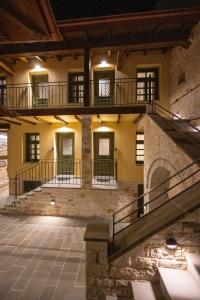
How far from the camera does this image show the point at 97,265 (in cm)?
356

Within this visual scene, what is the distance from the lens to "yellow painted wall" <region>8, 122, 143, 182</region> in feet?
32.9

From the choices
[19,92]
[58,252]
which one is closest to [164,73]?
[19,92]

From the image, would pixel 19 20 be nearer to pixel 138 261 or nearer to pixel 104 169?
pixel 138 261

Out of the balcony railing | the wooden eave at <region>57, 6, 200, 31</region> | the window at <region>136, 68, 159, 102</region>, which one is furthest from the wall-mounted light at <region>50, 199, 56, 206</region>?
the wooden eave at <region>57, 6, 200, 31</region>

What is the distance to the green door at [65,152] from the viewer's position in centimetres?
1090

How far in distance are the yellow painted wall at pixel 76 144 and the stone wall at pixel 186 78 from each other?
102 inches

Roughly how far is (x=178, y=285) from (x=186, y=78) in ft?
23.8

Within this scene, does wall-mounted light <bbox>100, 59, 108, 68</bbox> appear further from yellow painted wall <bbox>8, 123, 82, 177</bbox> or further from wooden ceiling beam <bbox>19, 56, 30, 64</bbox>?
wooden ceiling beam <bbox>19, 56, 30, 64</bbox>

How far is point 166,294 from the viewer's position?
3129 millimetres

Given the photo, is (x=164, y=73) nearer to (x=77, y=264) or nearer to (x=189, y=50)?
(x=189, y=50)

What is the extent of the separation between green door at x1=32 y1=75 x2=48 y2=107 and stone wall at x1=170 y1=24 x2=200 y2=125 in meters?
6.60

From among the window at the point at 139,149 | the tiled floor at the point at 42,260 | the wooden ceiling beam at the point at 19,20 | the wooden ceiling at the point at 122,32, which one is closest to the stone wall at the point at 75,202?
the tiled floor at the point at 42,260

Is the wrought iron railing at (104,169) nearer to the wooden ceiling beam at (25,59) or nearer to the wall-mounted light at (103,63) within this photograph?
the wall-mounted light at (103,63)

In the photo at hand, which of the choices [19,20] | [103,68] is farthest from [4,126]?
[19,20]
